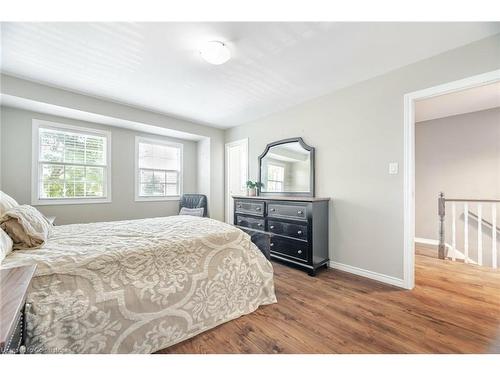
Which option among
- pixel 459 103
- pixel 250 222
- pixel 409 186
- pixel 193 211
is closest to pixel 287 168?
pixel 250 222

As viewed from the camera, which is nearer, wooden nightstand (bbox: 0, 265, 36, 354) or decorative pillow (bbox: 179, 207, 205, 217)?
wooden nightstand (bbox: 0, 265, 36, 354)

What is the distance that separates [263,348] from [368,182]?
214 centimetres

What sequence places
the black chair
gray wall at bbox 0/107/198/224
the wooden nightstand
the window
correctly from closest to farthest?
the wooden nightstand < gray wall at bbox 0/107/198/224 < the window < the black chair

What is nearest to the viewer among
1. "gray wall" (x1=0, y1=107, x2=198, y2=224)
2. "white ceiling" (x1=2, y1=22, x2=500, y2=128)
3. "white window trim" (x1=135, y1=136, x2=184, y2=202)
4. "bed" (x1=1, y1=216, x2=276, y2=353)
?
"bed" (x1=1, y1=216, x2=276, y2=353)

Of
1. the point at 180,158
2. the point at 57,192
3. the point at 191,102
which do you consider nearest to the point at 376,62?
the point at 191,102

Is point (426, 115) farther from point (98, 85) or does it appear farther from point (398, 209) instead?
point (98, 85)

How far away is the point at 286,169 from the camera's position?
3.50m

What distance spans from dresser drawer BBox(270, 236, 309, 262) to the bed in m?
0.85

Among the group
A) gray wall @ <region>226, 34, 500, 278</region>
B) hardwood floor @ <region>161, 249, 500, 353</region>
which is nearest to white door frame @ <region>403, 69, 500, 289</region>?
gray wall @ <region>226, 34, 500, 278</region>

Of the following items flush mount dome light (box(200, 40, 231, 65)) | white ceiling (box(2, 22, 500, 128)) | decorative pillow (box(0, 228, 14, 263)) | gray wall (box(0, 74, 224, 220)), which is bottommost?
decorative pillow (box(0, 228, 14, 263))

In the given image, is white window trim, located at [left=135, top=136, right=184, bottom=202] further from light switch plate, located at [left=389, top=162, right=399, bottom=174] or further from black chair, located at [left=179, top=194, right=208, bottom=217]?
light switch plate, located at [left=389, top=162, right=399, bottom=174]

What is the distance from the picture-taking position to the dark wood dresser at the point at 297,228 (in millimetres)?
2697

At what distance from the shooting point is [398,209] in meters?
2.40

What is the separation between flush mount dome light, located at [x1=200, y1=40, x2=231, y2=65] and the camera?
76.6 inches
